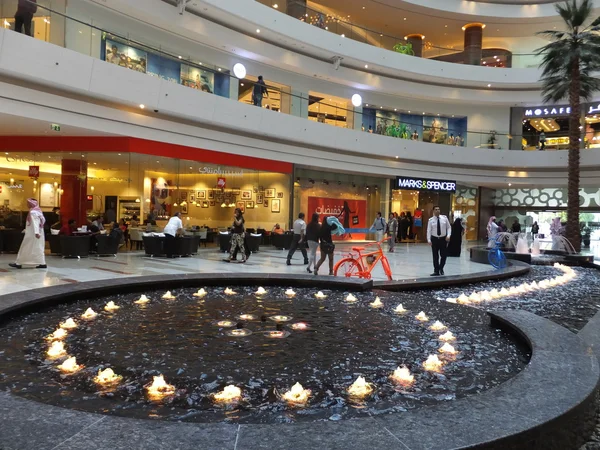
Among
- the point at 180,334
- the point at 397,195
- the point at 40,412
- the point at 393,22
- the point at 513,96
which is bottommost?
the point at 180,334

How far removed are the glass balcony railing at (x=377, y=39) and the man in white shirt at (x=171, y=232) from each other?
1124 centimetres

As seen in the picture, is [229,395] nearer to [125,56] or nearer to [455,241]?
[125,56]

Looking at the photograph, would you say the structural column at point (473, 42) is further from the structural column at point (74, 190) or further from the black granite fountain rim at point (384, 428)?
the black granite fountain rim at point (384, 428)

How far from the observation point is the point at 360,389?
11.4ft

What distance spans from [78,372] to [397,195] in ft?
87.2

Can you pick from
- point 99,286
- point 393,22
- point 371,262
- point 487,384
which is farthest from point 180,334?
point 393,22

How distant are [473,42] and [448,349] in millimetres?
27906

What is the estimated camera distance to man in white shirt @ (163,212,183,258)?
579 inches

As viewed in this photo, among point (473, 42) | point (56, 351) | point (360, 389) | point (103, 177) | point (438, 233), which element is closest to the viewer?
point (360, 389)

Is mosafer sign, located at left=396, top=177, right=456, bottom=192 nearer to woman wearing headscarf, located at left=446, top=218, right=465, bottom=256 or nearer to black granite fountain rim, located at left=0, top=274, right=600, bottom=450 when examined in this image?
woman wearing headscarf, located at left=446, top=218, right=465, bottom=256

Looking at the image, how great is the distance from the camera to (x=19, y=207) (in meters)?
16.9

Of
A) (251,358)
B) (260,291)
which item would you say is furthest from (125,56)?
(251,358)

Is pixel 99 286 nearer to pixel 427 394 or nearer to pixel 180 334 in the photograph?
pixel 180 334

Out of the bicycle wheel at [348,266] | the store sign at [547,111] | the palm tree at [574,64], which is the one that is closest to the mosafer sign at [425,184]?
the store sign at [547,111]
